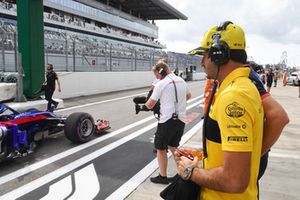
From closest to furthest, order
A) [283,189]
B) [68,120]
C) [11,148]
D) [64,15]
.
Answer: [283,189] → [11,148] → [68,120] → [64,15]

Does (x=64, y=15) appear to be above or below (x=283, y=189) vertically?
above

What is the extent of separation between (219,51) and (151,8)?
77.5 m

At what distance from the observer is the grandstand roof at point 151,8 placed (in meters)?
71.1

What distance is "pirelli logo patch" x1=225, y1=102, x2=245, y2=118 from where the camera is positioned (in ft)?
4.89

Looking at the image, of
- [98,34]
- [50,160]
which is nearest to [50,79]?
[50,160]

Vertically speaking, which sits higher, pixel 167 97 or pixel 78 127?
pixel 167 97

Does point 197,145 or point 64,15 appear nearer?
point 197,145

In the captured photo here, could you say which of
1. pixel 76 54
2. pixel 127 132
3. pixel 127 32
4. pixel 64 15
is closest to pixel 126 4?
pixel 127 32

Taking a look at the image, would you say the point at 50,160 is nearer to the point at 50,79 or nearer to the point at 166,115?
the point at 166,115

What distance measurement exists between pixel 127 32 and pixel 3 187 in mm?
78835

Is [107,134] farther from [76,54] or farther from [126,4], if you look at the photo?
[126,4]

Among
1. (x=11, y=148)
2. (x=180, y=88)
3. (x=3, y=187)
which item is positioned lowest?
(x=3, y=187)

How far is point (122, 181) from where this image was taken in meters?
4.68

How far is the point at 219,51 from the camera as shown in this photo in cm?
168
